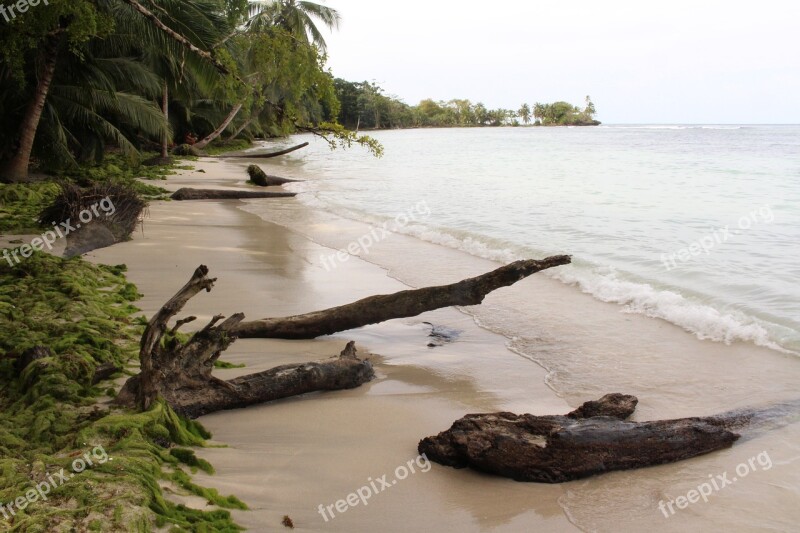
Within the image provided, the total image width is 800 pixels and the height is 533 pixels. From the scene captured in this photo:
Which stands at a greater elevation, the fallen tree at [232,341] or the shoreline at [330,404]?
the fallen tree at [232,341]

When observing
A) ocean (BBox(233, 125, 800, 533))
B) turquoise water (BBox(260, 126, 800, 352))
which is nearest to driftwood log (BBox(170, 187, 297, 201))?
ocean (BBox(233, 125, 800, 533))

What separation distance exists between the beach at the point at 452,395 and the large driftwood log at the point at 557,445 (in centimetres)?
8

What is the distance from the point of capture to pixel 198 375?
455 centimetres

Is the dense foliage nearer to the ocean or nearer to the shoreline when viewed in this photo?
the shoreline

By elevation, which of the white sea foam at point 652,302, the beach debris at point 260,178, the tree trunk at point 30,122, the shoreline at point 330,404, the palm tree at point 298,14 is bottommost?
the white sea foam at point 652,302

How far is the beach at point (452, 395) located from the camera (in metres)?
3.65

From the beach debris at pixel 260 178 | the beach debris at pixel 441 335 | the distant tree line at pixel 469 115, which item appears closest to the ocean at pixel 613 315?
the beach debris at pixel 441 335

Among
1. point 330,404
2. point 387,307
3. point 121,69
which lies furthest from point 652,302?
point 121,69

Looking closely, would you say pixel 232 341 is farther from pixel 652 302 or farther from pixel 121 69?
pixel 121 69

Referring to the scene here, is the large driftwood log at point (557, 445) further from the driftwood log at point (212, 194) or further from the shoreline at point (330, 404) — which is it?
the driftwood log at point (212, 194)

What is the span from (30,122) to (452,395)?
545 inches

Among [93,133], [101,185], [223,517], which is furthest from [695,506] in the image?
[93,133]

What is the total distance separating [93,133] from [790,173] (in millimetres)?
25581

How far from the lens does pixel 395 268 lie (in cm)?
1043
